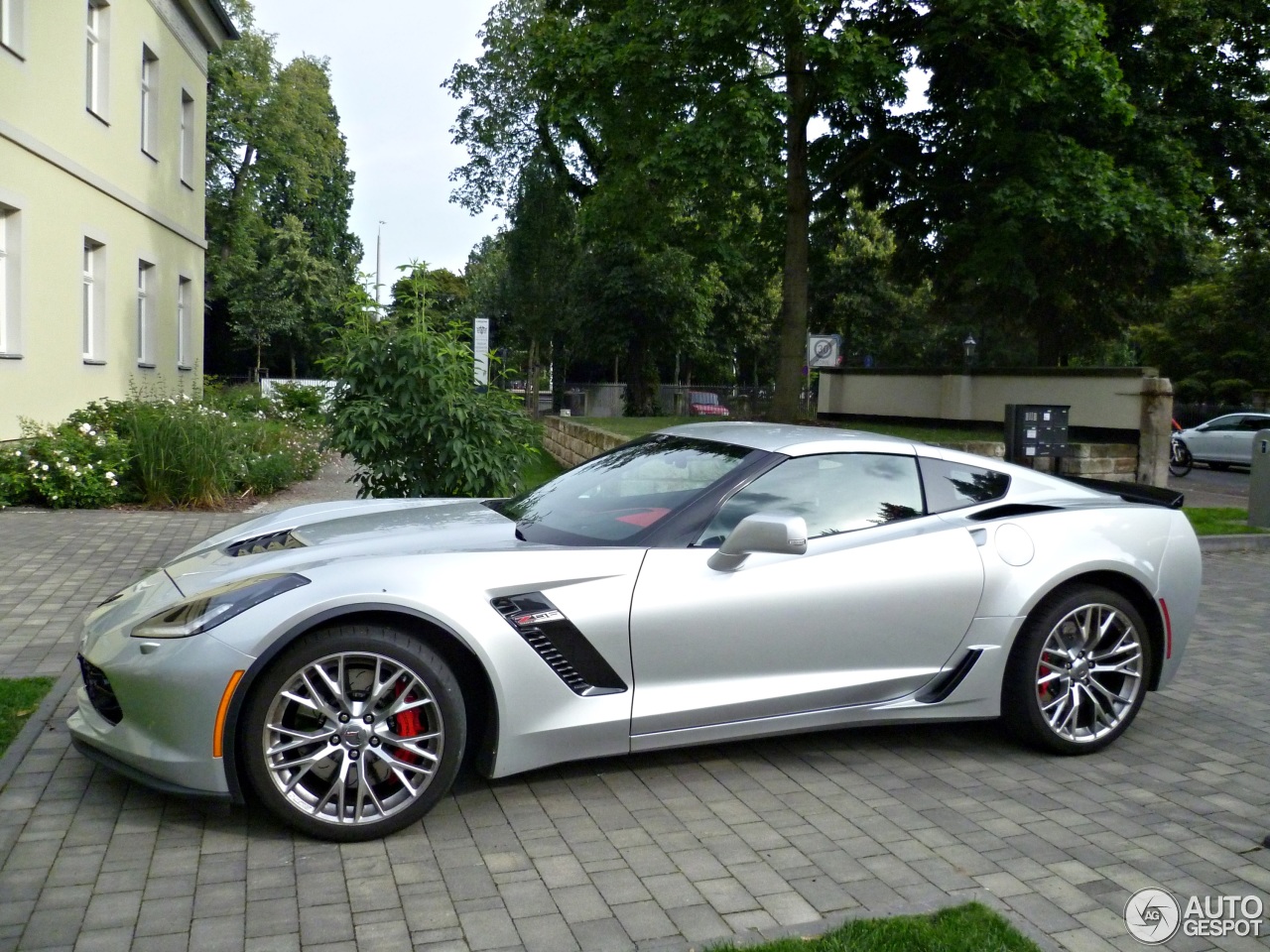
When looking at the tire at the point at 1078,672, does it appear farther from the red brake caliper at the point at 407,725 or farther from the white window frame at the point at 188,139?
the white window frame at the point at 188,139

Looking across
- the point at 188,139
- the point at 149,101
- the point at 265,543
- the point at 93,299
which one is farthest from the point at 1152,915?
the point at 188,139

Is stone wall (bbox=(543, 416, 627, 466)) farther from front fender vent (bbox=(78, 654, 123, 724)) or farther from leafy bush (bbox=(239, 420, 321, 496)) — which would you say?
front fender vent (bbox=(78, 654, 123, 724))

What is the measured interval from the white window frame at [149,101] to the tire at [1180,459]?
2199cm

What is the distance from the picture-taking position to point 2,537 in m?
10.0

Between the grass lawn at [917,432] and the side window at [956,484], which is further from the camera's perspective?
the grass lawn at [917,432]

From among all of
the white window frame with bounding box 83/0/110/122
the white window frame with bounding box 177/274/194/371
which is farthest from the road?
the white window frame with bounding box 177/274/194/371

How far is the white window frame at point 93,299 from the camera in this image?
1725 centimetres

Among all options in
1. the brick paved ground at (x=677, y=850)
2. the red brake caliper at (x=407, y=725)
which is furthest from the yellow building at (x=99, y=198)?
the red brake caliper at (x=407, y=725)

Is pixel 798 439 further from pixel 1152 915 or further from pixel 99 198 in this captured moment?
pixel 99 198

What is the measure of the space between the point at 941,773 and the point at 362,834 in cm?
240

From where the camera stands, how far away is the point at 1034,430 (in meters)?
13.2

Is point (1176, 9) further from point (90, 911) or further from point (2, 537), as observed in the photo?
point (90, 911)

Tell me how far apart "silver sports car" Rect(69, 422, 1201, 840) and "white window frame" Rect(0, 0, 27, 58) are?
11234 millimetres

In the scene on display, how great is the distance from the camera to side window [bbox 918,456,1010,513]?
16.8 ft
